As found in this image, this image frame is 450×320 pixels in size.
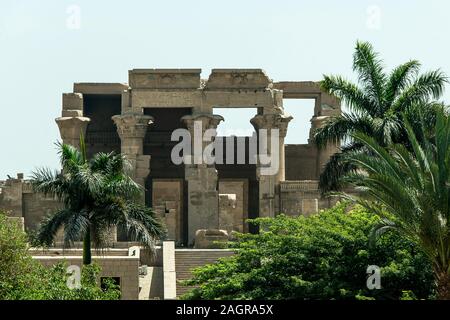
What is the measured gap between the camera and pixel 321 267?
28.5 m

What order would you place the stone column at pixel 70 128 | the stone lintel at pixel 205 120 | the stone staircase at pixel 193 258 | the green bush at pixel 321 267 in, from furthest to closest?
the stone column at pixel 70 128, the stone lintel at pixel 205 120, the stone staircase at pixel 193 258, the green bush at pixel 321 267

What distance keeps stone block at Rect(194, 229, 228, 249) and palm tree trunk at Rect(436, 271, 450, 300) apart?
1023 inches

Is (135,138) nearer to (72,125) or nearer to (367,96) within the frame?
(72,125)

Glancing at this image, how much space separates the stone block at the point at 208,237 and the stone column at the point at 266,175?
5.54 metres

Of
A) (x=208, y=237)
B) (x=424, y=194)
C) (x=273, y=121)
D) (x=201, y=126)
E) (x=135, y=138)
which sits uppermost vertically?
(x=273, y=121)

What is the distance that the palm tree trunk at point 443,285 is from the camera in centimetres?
2314

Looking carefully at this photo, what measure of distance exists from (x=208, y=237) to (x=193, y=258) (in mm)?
4305

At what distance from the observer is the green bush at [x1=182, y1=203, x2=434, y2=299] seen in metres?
27.5

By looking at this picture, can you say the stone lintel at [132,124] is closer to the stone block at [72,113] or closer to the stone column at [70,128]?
the stone column at [70,128]

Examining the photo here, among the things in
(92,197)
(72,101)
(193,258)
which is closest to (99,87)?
(72,101)

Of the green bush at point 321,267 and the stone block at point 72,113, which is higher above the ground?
the stone block at point 72,113

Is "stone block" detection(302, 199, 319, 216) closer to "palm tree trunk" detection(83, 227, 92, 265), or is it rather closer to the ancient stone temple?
the ancient stone temple

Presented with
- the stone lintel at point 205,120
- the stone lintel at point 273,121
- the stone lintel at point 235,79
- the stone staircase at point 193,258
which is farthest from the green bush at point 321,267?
the stone lintel at point 235,79

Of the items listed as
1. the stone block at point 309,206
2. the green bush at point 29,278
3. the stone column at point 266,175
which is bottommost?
the green bush at point 29,278
